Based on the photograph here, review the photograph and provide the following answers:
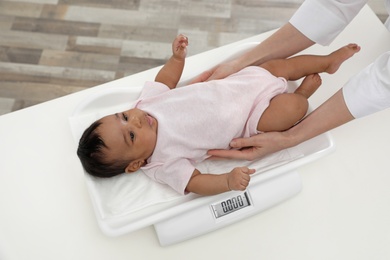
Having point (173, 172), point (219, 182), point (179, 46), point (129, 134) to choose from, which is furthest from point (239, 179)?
point (179, 46)

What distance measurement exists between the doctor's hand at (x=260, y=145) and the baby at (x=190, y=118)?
0.04 meters

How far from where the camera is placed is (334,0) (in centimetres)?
101

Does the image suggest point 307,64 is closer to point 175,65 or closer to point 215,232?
point 175,65

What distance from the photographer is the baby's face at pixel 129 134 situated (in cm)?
99

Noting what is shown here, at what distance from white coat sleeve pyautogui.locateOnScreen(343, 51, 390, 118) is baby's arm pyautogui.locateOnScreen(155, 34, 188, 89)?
0.39 m

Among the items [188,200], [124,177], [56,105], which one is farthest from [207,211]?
[56,105]

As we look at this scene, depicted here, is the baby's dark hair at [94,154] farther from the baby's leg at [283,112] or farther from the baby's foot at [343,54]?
the baby's foot at [343,54]

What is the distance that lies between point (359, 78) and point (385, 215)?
0.32m

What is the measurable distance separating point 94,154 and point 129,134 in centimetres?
9

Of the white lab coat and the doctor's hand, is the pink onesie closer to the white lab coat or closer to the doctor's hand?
the doctor's hand

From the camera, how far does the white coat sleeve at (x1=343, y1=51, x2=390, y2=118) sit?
86 centimetres

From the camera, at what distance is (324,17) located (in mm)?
1030

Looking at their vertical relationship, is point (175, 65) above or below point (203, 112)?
above

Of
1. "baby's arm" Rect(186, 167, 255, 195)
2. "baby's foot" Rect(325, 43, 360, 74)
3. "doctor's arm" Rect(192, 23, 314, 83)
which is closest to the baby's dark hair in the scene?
"baby's arm" Rect(186, 167, 255, 195)
